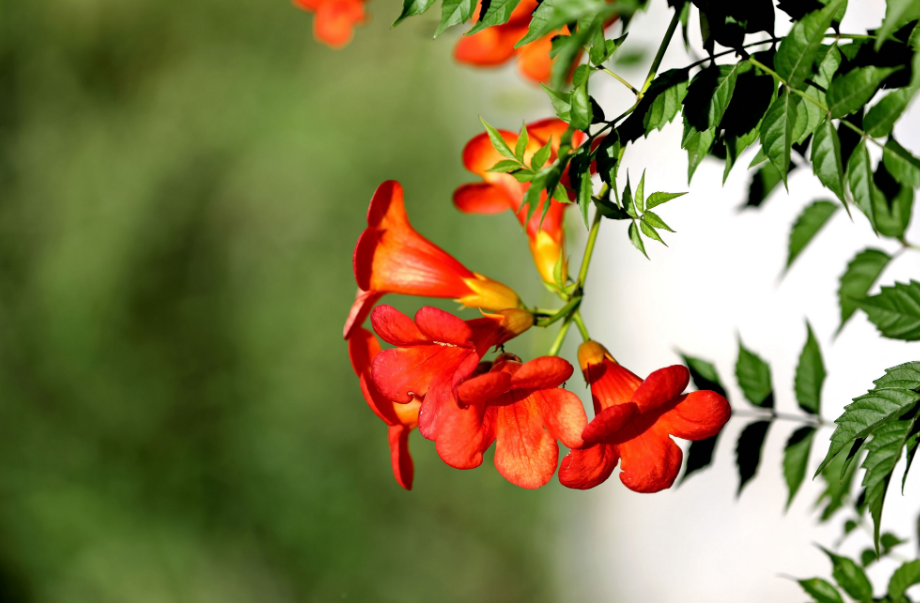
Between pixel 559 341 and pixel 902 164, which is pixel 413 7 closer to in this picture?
pixel 559 341

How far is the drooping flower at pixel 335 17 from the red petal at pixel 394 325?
3.79 feet

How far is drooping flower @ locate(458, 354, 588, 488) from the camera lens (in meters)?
0.67

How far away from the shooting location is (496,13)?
0.64 meters

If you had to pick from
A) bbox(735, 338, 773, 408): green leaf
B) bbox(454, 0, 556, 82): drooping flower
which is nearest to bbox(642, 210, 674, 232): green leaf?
bbox(735, 338, 773, 408): green leaf

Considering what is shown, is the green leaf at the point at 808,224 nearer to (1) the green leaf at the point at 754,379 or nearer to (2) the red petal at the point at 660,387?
(1) the green leaf at the point at 754,379

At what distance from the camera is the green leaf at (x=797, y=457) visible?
101 centimetres

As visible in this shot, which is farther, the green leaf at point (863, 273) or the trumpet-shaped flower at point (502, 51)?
the trumpet-shaped flower at point (502, 51)

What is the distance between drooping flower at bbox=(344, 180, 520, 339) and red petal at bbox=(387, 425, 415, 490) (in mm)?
161

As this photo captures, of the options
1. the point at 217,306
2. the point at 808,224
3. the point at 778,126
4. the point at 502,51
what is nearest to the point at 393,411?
the point at 778,126

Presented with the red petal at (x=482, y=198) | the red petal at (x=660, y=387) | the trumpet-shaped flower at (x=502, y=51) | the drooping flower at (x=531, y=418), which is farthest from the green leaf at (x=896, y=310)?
the trumpet-shaped flower at (x=502, y=51)

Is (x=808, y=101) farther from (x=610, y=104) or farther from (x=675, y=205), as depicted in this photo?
(x=610, y=104)

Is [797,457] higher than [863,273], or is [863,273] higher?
[863,273]

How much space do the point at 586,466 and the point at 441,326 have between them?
0.68 feet

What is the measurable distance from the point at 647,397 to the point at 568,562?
95.6 inches
